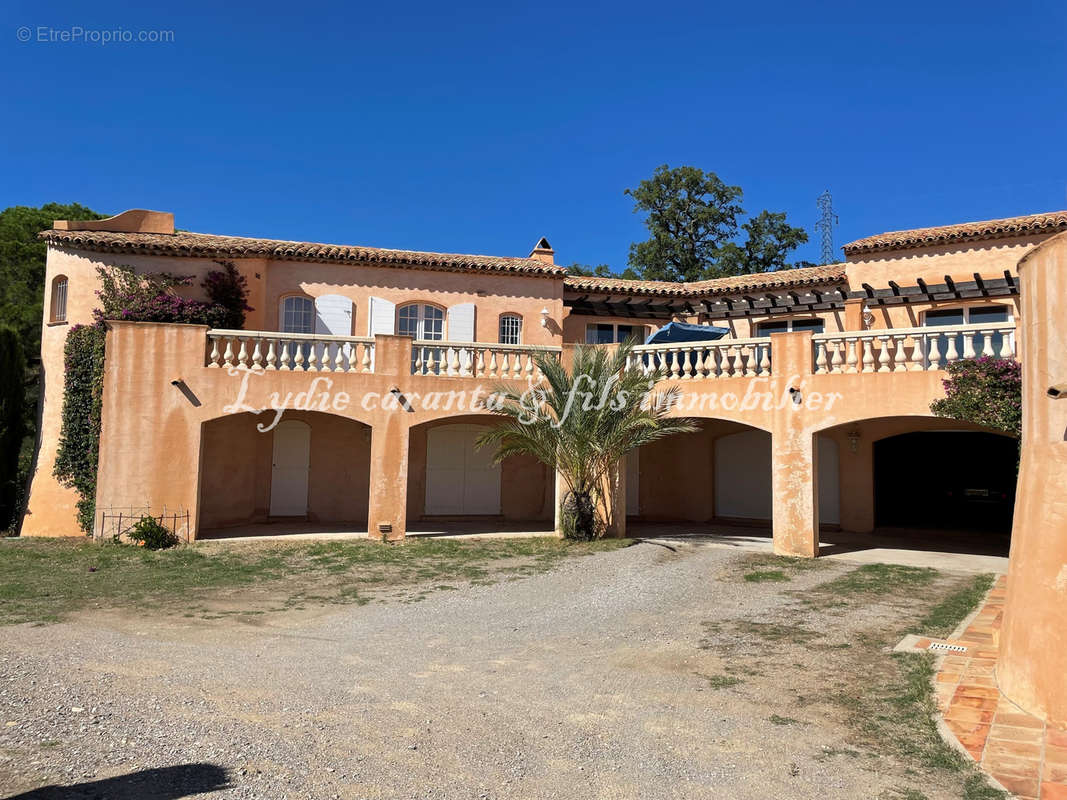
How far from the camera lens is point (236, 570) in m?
11.9

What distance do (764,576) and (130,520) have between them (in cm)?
1172

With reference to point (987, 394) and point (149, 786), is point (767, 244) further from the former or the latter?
point (149, 786)

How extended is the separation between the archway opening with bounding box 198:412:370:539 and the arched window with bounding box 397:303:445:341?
308 centimetres

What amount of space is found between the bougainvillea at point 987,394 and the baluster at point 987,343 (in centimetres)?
19

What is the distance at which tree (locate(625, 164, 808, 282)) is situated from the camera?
3566cm

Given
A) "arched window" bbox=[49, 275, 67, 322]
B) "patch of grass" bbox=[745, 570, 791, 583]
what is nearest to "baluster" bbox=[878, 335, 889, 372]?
"patch of grass" bbox=[745, 570, 791, 583]

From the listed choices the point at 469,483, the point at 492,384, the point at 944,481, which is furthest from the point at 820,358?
the point at 469,483

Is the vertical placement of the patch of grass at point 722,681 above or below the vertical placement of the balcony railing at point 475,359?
below

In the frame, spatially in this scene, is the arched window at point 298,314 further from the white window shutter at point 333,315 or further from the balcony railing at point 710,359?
the balcony railing at point 710,359

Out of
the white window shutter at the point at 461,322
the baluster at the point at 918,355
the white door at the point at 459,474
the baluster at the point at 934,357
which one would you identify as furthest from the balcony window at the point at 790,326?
the white door at the point at 459,474

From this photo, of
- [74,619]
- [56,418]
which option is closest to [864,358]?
[74,619]

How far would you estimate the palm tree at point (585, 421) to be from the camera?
45.6 ft

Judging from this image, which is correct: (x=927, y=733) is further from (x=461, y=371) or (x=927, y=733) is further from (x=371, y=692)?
(x=461, y=371)

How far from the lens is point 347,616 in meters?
8.98
